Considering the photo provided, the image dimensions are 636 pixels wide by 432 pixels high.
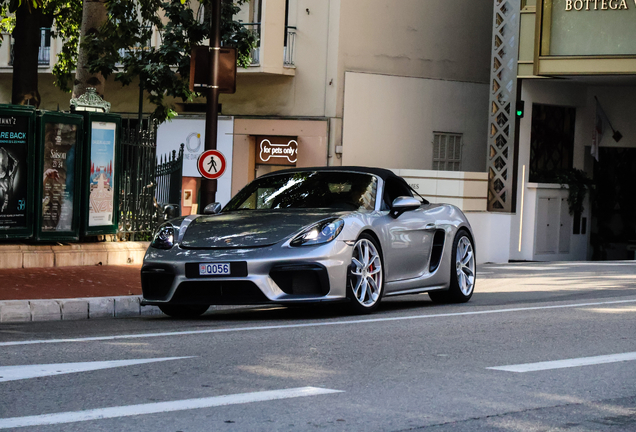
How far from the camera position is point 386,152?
26172 mm

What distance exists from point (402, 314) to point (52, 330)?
320 centimetres

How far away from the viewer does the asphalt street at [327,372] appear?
507 centimetres

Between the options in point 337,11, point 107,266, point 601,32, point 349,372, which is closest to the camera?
point 349,372

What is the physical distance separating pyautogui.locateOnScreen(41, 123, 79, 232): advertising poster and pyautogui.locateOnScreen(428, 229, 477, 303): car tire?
5.67 metres

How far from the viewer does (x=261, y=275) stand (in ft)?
29.2

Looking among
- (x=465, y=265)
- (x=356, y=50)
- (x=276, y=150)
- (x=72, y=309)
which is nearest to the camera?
(x=72, y=309)

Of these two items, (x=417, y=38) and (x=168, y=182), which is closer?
(x=168, y=182)

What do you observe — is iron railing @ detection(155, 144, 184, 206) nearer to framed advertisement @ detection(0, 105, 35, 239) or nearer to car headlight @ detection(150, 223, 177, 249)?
framed advertisement @ detection(0, 105, 35, 239)

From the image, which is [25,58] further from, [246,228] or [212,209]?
[246,228]

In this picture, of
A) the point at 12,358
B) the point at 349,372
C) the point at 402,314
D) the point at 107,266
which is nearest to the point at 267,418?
the point at 349,372

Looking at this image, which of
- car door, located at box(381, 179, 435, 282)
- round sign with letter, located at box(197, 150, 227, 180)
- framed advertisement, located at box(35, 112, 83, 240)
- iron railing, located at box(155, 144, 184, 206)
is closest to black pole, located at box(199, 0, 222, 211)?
round sign with letter, located at box(197, 150, 227, 180)

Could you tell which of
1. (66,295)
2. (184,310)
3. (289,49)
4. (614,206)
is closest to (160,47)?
(289,49)

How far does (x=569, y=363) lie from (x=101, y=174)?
32.3 ft

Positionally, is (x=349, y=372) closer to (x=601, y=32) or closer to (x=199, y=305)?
(x=199, y=305)
